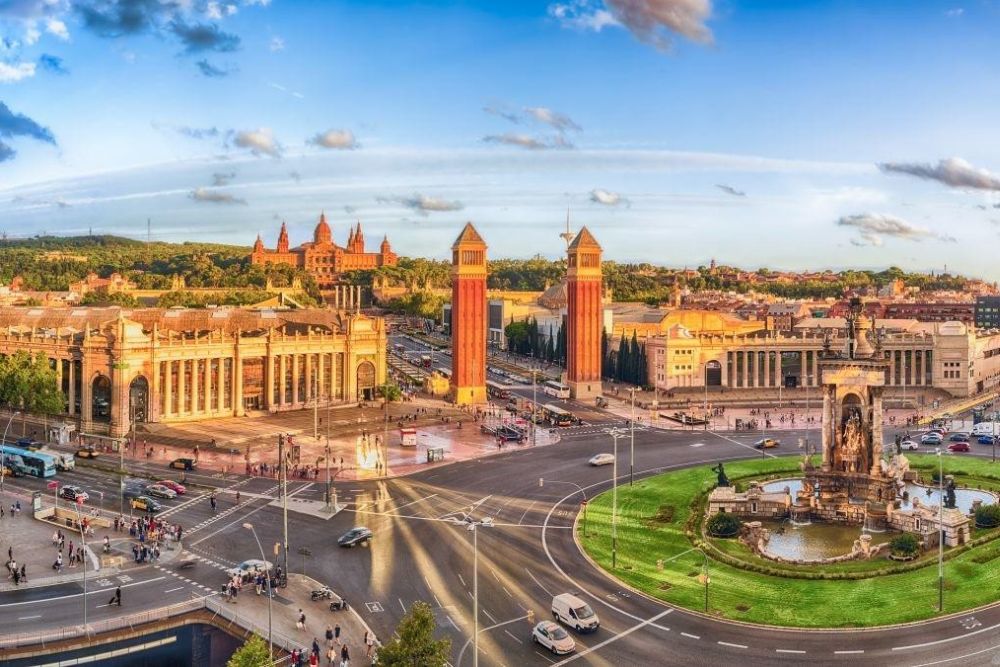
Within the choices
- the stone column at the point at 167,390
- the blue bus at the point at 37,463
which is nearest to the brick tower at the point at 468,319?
the stone column at the point at 167,390

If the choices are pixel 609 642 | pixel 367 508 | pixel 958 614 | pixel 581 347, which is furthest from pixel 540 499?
pixel 581 347

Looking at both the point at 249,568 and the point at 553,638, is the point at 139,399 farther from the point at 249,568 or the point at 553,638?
the point at 553,638

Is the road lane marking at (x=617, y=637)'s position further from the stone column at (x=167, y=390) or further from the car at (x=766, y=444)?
the stone column at (x=167, y=390)

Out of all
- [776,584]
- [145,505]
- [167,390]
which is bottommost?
[776,584]

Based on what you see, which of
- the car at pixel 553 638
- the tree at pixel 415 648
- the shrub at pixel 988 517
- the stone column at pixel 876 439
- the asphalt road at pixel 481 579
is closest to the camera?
the tree at pixel 415 648

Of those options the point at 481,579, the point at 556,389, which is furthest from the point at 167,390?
the point at 481,579

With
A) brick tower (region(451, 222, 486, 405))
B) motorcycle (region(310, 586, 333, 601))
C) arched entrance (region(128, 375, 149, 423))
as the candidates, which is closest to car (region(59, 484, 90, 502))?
arched entrance (region(128, 375, 149, 423))

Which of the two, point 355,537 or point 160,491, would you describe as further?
point 160,491
